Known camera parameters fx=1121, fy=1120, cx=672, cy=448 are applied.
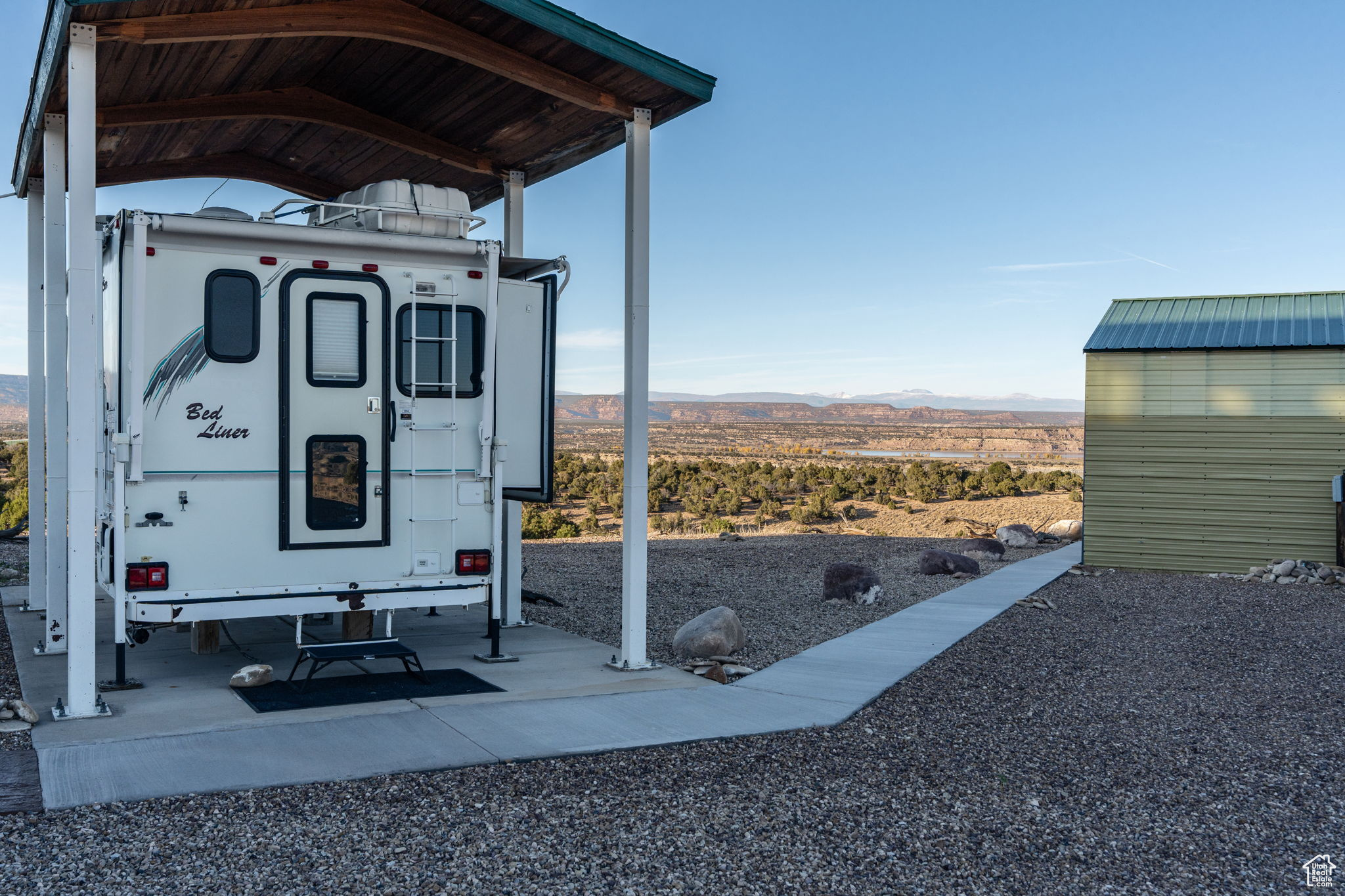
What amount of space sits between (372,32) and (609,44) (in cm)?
148

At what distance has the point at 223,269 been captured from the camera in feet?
22.6

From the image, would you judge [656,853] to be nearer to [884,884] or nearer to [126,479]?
[884,884]

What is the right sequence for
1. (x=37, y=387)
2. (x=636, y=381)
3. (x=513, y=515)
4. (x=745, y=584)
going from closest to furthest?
(x=636, y=381), (x=37, y=387), (x=513, y=515), (x=745, y=584)

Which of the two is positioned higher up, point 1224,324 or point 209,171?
point 209,171

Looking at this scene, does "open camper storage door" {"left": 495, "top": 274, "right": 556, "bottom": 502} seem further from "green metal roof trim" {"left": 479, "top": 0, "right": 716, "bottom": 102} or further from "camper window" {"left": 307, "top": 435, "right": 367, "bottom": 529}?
"green metal roof trim" {"left": 479, "top": 0, "right": 716, "bottom": 102}

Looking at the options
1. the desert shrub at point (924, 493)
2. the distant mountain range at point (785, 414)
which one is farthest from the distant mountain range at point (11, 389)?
the desert shrub at point (924, 493)

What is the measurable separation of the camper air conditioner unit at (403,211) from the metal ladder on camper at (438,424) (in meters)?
0.41

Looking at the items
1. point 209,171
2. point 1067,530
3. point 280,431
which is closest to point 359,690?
point 280,431

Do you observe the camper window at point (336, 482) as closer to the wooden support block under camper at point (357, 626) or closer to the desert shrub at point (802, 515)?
the wooden support block under camper at point (357, 626)

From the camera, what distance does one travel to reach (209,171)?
32.1ft

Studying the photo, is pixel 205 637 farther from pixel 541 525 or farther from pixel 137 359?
pixel 541 525

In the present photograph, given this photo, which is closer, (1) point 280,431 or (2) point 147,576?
(2) point 147,576

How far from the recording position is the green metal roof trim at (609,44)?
6930 mm

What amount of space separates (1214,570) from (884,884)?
12471 millimetres
